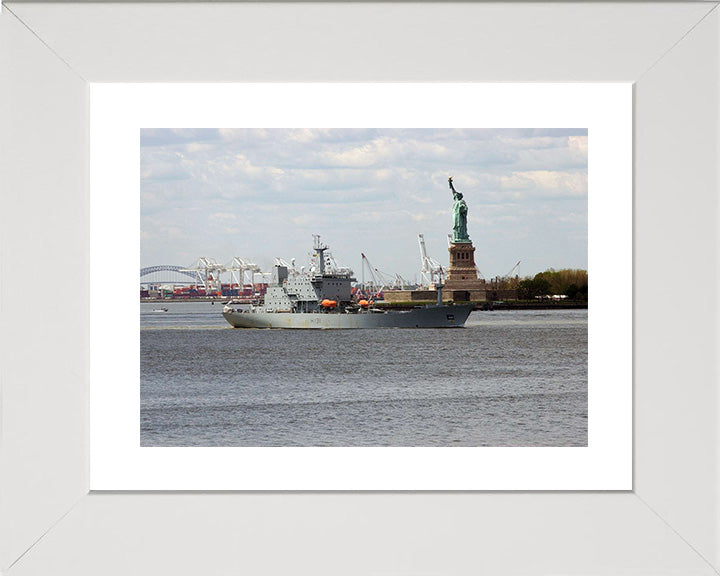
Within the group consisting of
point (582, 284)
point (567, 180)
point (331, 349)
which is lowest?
point (331, 349)

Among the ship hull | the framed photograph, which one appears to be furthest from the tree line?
the ship hull

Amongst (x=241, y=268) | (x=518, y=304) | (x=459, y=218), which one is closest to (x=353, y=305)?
(x=241, y=268)

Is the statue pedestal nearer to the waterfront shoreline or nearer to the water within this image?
the waterfront shoreline

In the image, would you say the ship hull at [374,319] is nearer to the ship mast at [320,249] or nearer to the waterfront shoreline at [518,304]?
the waterfront shoreline at [518,304]

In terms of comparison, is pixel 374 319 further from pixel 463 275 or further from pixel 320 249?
pixel 463 275
